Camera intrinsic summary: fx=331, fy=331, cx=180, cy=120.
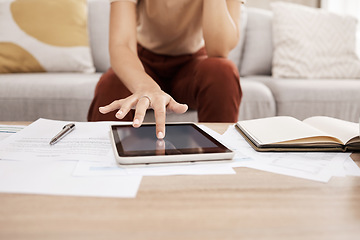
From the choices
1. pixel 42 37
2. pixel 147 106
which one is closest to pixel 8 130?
pixel 147 106

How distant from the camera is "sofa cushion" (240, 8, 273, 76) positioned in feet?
6.79

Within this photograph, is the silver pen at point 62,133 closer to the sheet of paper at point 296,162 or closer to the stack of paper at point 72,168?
the stack of paper at point 72,168

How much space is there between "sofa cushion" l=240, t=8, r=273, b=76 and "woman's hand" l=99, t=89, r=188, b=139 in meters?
1.46

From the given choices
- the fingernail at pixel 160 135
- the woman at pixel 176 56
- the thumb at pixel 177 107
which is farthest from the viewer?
the woman at pixel 176 56

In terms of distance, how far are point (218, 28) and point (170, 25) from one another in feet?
0.64

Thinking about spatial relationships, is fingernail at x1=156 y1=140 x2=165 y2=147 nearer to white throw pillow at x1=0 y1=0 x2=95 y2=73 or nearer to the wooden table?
the wooden table

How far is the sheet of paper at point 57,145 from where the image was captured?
49cm

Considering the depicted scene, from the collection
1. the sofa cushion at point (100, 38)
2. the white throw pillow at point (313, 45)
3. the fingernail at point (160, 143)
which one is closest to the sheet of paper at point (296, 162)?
the fingernail at point (160, 143)

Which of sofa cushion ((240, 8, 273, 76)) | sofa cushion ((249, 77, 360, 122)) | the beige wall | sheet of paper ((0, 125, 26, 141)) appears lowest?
sofa cushion ((249, 77, 360, 122))

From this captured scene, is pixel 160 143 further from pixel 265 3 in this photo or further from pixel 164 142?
pixel 265 3

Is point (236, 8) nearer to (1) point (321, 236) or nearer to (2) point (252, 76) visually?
(2) point (252, 76)

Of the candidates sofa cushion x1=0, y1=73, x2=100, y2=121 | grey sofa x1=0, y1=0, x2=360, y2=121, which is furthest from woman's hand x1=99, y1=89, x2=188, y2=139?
sofa cushion x1=0, y1=73, x2=100, y2=121

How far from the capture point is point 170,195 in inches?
14.6

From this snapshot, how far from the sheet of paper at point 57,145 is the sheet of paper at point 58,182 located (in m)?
0.04
